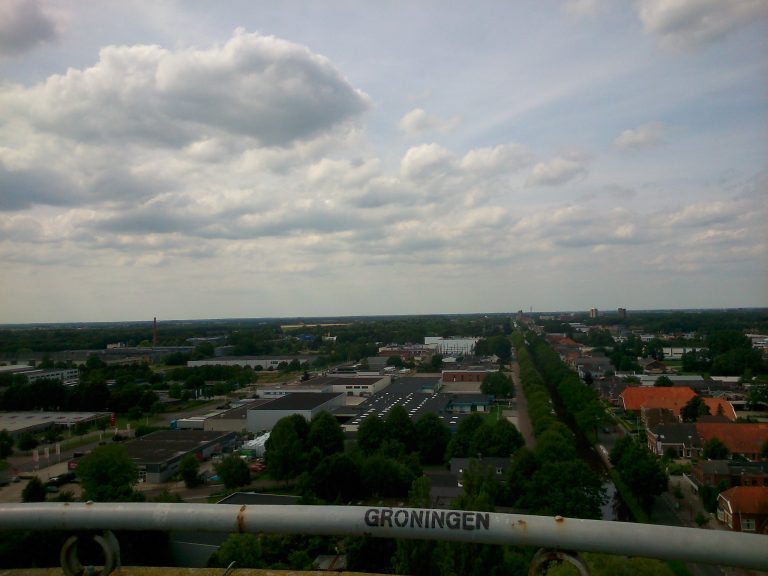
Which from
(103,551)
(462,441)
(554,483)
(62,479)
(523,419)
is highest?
(103,551)

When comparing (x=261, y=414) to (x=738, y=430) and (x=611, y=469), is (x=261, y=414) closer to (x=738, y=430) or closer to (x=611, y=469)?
(x=611, y=469)

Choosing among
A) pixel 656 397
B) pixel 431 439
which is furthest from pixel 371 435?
pixel 656 397

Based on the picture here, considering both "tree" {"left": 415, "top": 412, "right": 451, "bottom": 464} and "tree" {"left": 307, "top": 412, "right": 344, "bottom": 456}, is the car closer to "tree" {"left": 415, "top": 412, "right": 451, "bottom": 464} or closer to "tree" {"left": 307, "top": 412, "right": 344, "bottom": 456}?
"tree" {"left": 307, "top": 412, "right": 344, "bottom": 456}

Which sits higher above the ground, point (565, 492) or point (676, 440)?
point (565, 492)

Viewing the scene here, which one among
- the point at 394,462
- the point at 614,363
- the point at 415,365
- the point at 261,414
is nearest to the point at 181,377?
the point at 261,414

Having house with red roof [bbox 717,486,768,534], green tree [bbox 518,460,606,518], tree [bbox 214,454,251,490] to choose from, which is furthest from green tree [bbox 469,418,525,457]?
tree [bbox 214,454,251,490]

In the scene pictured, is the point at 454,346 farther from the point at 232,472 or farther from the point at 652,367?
the point at 232,472

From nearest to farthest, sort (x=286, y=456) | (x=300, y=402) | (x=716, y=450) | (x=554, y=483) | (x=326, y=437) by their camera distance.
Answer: (x=554, y=483) < (x=286, y=456) < (x=716, y=450) < (x=326, y=437) < (x=300, y=402)
